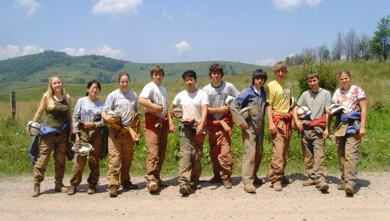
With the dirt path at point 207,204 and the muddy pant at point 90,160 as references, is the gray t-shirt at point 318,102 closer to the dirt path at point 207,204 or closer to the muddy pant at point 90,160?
the dirt path at point 207,204

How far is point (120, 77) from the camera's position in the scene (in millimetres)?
5570

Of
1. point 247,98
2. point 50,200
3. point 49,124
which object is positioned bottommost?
point 50,200

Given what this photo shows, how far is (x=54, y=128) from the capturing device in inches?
221

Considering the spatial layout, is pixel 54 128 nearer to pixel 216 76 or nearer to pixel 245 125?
pixel 216 76

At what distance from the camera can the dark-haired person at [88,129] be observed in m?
5.61

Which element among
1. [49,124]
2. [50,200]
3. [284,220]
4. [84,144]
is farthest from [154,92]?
[284,220]

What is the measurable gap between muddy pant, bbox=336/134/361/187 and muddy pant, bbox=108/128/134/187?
11.0ft

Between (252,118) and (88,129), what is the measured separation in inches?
103

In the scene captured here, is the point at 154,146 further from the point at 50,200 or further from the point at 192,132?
the point at 50,200

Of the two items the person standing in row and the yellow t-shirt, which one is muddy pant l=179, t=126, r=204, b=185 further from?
the yellow t-shirt

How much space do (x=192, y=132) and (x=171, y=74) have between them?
159648mm

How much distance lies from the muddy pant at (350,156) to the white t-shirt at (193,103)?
7.35 ft

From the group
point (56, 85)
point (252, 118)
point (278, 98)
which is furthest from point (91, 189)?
point (278, 98)

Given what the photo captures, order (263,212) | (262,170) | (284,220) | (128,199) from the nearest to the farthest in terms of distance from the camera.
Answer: (284,220) < (263,212) < (128,199) < (262,170)
